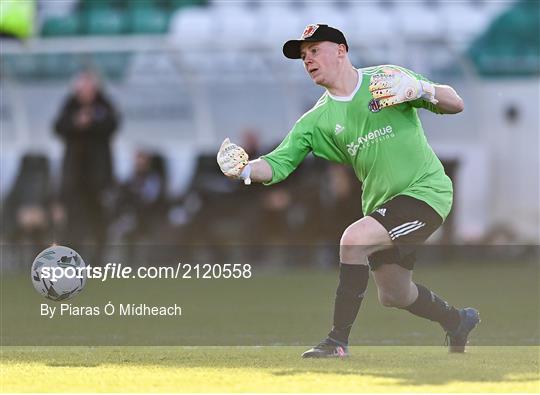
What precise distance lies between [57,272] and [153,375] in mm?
1692

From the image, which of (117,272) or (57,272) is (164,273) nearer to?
(117,272)

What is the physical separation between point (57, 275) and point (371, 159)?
6.41ft

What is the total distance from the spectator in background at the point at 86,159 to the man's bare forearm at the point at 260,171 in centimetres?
684

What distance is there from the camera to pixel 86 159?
46.6 feet

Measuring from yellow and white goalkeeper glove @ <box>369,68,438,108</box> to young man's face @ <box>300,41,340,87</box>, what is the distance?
0.25 m

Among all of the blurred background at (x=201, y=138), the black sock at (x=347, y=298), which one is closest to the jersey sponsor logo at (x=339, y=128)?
the black sock at (x=347, y=298)

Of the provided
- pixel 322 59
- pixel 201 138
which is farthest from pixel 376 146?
pixel 201 138

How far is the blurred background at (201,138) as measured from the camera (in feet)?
48.9

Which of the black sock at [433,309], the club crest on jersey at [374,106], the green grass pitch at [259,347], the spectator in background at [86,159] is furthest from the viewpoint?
the spectator in background at [86,159]

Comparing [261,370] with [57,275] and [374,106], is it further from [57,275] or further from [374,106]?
[57,275]

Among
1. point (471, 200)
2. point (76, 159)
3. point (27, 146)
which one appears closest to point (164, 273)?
point (76, 159)

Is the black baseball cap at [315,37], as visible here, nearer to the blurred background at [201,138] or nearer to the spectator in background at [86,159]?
the spectator in background at [86,159]

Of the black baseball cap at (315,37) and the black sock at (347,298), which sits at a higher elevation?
the black baseball cap at (315,37)

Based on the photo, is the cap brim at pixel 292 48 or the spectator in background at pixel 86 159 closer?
the cap brim at pixel 292 48
